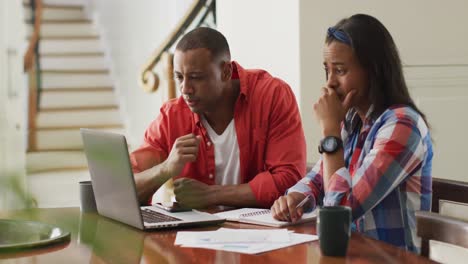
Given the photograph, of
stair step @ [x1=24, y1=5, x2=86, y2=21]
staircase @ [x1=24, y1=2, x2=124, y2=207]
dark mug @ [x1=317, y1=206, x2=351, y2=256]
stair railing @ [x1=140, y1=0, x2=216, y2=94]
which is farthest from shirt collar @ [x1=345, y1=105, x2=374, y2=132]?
stair step @ [x1=24, y1=5, x2=86, y2=21]

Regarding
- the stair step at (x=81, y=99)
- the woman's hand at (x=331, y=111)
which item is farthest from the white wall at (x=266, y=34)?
the stair step at (x=81, y=99)

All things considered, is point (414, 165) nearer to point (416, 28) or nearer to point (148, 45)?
point (416, 28)

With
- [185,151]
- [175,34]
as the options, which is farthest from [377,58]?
[175,34]

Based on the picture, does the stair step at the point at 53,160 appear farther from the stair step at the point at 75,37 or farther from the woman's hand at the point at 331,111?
the stair step at the point at 75,37

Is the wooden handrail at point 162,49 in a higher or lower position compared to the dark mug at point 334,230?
higher

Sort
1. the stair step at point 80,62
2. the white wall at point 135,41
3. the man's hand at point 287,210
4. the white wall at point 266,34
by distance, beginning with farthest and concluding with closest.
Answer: the stair step at point 80,62
the white wall at point 135,41
the white wall at point 266,34
the man's hand at point 287,210

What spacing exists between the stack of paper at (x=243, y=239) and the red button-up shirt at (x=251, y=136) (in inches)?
28.0

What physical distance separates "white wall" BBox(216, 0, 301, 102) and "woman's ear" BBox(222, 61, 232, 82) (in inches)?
30.0

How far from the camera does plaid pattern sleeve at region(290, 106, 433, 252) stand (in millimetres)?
1609

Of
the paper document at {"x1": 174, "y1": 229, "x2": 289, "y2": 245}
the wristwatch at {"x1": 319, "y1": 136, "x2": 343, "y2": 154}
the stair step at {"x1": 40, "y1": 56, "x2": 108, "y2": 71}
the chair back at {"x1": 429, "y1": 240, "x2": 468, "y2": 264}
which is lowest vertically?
the chair back at {"x1": 429, "y1": 240, "x2": 468, "y2": 264}

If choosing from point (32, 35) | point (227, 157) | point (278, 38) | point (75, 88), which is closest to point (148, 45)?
point (75, 88)

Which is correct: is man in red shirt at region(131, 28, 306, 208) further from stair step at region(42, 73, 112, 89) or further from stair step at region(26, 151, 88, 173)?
stair step at region(42, 73, 112, 89)

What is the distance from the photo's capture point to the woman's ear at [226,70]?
2322 mm

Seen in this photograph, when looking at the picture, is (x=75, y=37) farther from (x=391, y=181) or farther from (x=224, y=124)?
(x=391, y=181)
